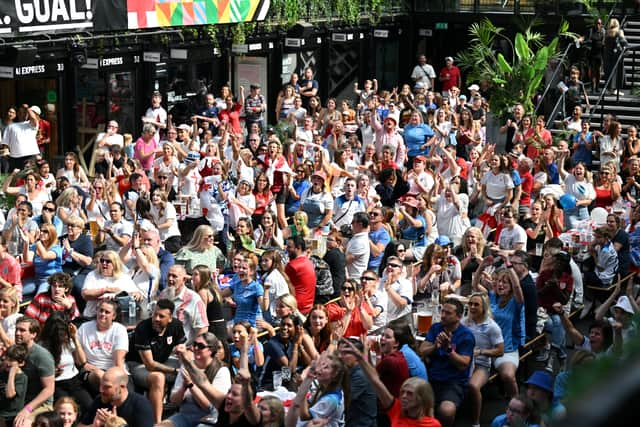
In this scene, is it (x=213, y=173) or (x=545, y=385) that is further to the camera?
(x=213, y=173)

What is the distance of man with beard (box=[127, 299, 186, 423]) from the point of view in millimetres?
7957

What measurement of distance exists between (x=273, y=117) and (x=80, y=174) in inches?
458

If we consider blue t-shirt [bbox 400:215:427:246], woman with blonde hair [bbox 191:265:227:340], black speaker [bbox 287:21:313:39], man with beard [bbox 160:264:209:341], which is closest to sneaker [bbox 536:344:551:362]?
blue t-shirt [bbox 400:215:427:246]

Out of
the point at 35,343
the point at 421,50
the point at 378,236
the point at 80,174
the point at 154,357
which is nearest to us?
the point at 35,343

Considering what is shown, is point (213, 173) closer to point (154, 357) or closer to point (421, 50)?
point (154, 357)

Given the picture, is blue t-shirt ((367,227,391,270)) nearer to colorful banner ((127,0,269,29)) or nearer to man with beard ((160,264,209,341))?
man with beard ((160,264,209,341))

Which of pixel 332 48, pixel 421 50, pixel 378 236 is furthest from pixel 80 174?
pixel 421 50

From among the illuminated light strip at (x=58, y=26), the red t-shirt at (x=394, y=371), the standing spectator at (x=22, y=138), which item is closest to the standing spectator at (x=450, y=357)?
the red t-shirt at (x=394, y=371)

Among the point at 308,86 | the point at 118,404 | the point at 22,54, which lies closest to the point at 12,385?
the point at 118,404

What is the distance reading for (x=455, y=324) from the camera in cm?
784

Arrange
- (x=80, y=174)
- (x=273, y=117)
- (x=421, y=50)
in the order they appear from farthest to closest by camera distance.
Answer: (x=421, y=50) → (x=273, y=117) → (x=80, y=174)

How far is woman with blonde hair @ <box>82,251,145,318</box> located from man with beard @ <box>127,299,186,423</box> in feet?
3.26

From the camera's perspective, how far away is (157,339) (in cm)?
809

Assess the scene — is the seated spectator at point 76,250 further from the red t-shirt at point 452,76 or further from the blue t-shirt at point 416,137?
the red t-shirt at point 452,76
